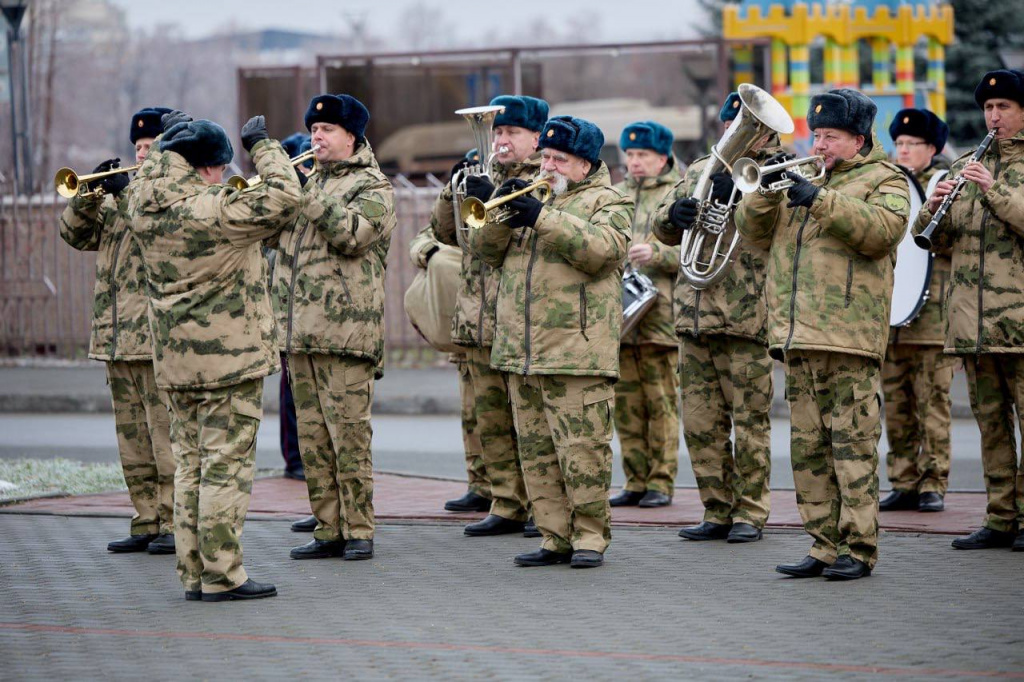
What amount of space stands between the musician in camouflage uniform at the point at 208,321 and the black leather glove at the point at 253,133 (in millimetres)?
164

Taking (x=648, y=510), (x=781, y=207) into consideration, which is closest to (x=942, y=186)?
(x=781, y=207)

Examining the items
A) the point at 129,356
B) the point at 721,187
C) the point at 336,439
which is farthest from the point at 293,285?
the point at 721,187

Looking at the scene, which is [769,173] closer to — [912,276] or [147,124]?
[912,276]

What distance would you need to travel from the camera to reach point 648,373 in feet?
31.8

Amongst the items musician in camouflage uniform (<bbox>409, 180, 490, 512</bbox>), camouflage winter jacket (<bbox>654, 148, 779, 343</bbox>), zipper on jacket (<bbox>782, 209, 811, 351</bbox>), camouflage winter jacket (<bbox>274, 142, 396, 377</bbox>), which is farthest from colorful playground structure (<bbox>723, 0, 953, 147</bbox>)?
zipper on jacket (<bbox>782, 209, 811, 351</bbox>)

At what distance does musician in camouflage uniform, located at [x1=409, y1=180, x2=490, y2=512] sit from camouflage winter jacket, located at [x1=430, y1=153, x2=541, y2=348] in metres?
0.66

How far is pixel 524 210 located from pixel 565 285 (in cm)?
45

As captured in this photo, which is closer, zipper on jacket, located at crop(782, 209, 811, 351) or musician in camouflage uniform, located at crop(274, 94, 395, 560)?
zipper on jacket, located at crop(782, 209, 811, 351)

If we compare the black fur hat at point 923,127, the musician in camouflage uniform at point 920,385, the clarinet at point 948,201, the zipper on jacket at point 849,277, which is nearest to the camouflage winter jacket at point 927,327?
the musician in camouflage uniform at point 920,385

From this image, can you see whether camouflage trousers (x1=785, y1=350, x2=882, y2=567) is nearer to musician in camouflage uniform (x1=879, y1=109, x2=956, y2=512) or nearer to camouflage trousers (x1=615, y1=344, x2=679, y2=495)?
musician in camouflage uniform (x1=879, y1=109, x2=956, y2=512)

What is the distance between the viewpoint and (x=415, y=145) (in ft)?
77.6

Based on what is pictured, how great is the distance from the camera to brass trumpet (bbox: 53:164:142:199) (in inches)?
316

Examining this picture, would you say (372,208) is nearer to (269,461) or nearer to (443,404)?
(269,461)

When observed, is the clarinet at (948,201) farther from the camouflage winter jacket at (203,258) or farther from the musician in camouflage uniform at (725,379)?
the camouflage winter jacket at (203,258)
